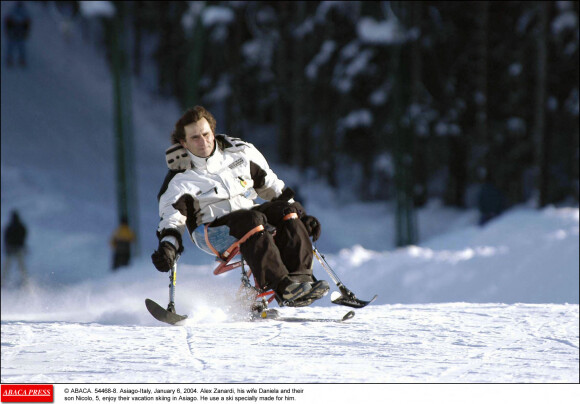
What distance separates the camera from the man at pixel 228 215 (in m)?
5.18

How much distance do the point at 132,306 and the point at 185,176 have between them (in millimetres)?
1586

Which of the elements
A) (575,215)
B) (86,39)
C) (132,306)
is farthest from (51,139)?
(132,306)

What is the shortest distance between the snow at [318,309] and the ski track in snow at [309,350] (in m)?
0.01

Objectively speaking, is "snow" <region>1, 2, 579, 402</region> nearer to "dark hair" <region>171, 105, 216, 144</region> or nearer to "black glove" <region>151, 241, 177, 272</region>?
"black glove" <region>151, 241, 177, 272</region>

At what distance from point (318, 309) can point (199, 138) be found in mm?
1957

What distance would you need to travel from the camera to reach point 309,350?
462cm

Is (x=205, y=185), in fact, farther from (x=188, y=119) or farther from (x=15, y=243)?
(x=15, y=243)

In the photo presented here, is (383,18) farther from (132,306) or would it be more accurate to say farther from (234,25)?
(132,306)

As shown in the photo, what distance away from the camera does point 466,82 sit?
70.6ft
